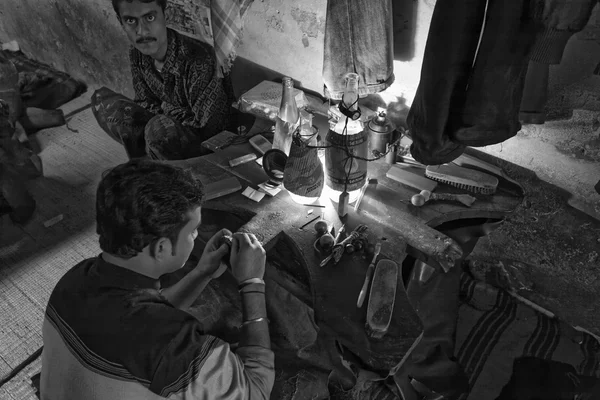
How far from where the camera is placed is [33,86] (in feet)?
13.8

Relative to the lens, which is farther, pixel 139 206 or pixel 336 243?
pixel 336 243

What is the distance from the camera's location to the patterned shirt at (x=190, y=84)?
108 inches

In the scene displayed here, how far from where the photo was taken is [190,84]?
279cm

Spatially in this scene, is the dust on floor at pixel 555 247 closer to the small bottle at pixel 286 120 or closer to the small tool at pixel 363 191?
the small tool at pixel 363 191

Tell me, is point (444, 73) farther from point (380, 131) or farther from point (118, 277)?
point (118, 277)

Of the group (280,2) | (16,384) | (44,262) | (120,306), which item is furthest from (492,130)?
(44,262)

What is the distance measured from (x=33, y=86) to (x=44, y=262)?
2.22 m

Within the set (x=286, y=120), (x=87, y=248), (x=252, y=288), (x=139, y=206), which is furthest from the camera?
(x=87, y=248)

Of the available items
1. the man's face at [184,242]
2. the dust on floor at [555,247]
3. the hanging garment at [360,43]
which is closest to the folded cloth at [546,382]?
the dust on floor at [555,247]

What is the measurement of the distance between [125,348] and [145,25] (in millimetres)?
2080

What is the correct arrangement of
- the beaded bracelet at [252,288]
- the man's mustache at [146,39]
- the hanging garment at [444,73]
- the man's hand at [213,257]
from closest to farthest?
the hanging garment at [444,73] < the beaded bracelet at [252,288] < the man's hand at [213,257] < the man's mustache at [146,39]

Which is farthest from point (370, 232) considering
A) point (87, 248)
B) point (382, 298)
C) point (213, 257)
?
point (87, 248)

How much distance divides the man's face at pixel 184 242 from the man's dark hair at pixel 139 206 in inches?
1.4

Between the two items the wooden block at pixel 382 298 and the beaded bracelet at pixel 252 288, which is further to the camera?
the beaded bracelet at pixel 252 288
